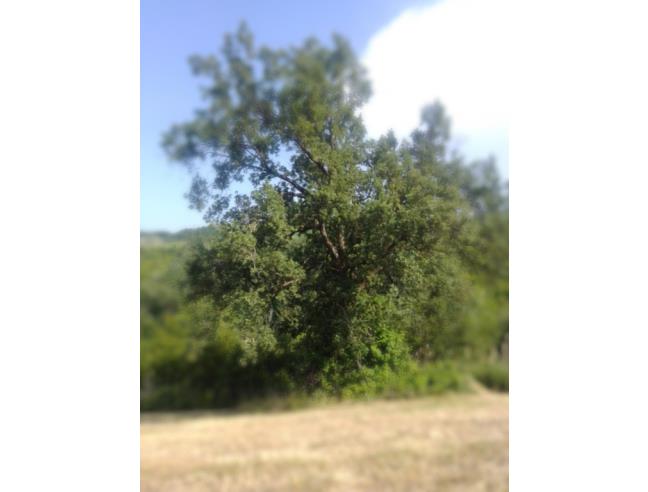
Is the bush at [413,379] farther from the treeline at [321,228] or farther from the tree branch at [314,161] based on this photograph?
the tree branch at [314,161]

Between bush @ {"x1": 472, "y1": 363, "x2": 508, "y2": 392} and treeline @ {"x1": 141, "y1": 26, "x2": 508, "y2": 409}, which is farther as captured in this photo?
bush @ {"x1": 472, "y1": 363, "x2": 508, "y2": 392}

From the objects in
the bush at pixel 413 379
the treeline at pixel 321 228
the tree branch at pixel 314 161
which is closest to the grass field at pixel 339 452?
the bush at pixel 413 379

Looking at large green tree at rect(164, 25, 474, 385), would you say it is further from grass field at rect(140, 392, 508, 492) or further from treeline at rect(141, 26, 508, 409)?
grass field at rect(140, 392, 508, 492)

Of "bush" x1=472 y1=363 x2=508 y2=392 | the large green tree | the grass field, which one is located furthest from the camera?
the grass field

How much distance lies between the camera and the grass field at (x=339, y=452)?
1.31 meters

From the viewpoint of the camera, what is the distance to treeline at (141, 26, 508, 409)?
52cm

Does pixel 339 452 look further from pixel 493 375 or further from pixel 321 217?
pixel 321 217

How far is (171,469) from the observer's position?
55.7 inches

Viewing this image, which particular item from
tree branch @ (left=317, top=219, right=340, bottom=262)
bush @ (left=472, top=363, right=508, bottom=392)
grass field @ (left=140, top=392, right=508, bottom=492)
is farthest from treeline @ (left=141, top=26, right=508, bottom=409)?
grass field @ (left=140, top=392, right=508, bottom=492)

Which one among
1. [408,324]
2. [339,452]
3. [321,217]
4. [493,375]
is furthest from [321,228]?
[339,452]

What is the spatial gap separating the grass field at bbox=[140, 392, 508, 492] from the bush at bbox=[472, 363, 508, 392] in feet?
1.60

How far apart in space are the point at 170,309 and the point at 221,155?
0.21m

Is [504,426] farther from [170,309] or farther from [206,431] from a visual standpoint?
[170,309]
